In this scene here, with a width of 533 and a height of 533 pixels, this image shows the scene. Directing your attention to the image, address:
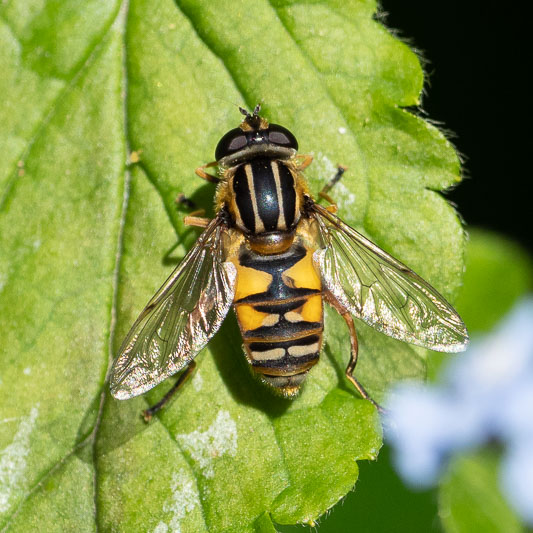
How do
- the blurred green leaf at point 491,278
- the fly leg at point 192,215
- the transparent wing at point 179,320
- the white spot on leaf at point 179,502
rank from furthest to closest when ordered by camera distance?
the blurred green leaf at point 491,278
the fly leg at point 192,215
the white spot on leaf at point 179,502
the transparent wing at point 179,320

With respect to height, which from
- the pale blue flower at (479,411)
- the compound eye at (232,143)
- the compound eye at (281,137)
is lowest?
the pale blue flower at (479,411)

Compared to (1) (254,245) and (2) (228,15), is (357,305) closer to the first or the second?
(1) (254,245)

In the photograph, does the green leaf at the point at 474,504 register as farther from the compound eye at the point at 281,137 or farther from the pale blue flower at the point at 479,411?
the compound eye at the point at 281,137

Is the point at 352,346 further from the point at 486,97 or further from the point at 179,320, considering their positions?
the point at 486,97

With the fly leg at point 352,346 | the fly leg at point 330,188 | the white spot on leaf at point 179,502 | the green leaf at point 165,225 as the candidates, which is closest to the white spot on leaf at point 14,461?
the green leaf at point 165,225

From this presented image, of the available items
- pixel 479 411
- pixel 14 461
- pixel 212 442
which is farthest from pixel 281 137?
pixel 479 411

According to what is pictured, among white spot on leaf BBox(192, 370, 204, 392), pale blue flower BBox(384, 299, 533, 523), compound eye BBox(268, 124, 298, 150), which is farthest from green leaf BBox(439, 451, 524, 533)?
compound eye BBox(268, 124, 298, 150)

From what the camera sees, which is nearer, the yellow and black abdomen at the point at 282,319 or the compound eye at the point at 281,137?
the yellow and black abdomen at the point at 282,319

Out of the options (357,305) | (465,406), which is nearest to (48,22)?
(357,305)
